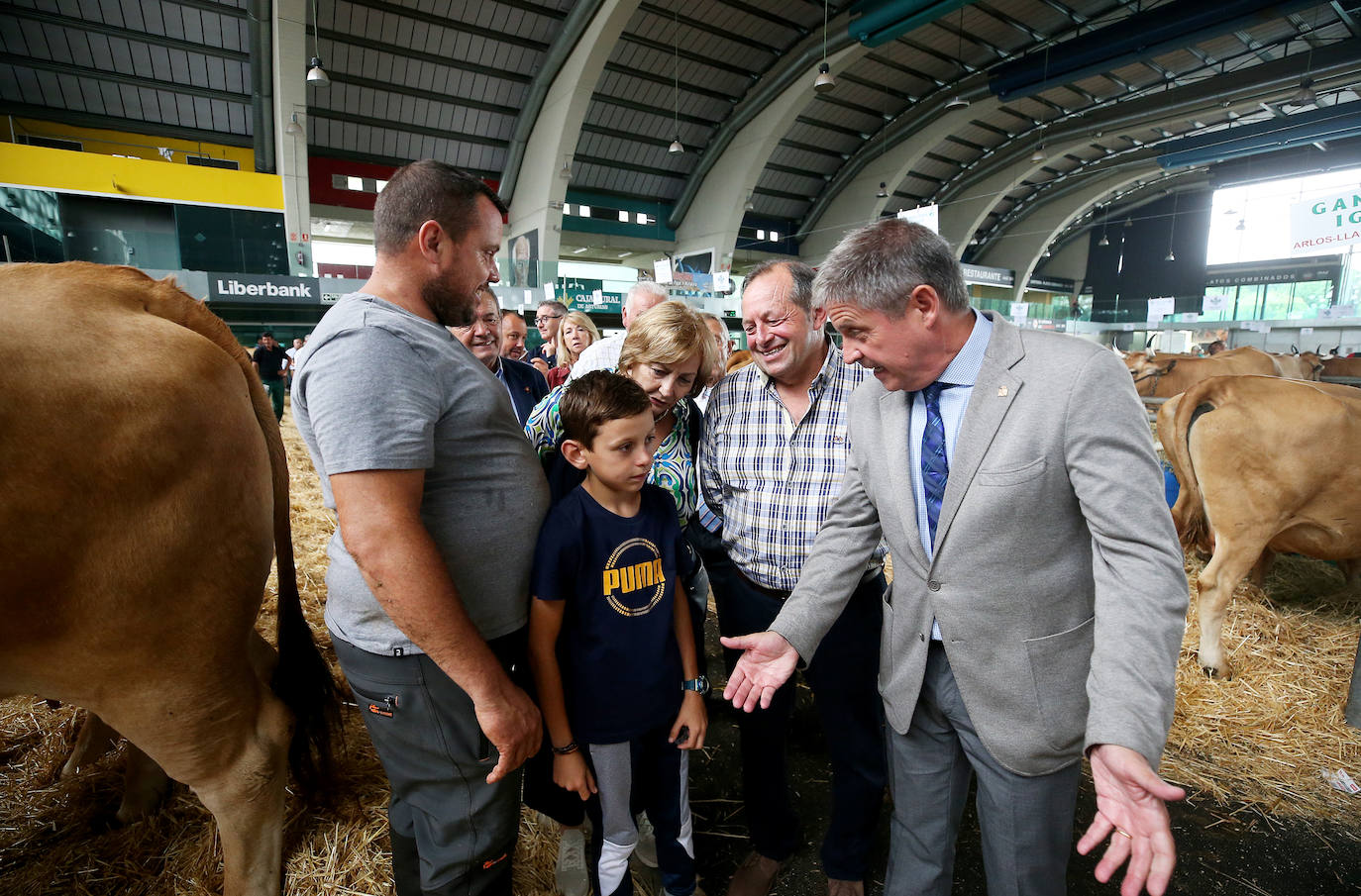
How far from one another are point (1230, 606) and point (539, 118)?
21.5 meters

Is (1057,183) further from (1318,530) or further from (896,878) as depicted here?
(896,878)

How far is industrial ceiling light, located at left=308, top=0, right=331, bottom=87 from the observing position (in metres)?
14.1

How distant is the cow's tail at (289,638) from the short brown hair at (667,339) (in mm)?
1139

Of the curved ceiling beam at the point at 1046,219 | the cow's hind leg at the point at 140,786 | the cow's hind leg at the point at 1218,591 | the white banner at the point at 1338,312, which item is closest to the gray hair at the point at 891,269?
the cow's hind leg at the point at 140,786

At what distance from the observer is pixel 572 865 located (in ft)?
7.39

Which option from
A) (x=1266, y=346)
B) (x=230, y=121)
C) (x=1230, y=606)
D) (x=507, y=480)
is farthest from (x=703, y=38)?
(x=1266, y=346)

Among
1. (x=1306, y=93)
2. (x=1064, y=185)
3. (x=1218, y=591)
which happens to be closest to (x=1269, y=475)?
(x=1218, y=591)

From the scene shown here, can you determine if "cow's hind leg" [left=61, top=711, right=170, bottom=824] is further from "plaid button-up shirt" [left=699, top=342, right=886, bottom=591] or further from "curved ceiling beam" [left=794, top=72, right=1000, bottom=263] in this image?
"curved ceiling beam" [left=794, top=72, right=1000, bottom=263]

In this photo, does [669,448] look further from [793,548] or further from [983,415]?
[983,415]

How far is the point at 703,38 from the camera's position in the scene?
19984 millimetres

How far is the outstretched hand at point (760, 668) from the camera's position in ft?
5.57

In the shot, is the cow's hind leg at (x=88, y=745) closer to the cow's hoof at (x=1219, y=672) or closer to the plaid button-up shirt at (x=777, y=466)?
the plaid button-up shirt at (x=777, y=466)

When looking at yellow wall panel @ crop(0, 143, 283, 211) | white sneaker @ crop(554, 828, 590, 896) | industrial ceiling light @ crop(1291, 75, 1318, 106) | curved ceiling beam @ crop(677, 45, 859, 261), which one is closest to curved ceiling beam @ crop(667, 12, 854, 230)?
curved ceiling beam @ crop(677, 45, 859, 261)

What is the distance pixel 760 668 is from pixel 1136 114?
2992cm
